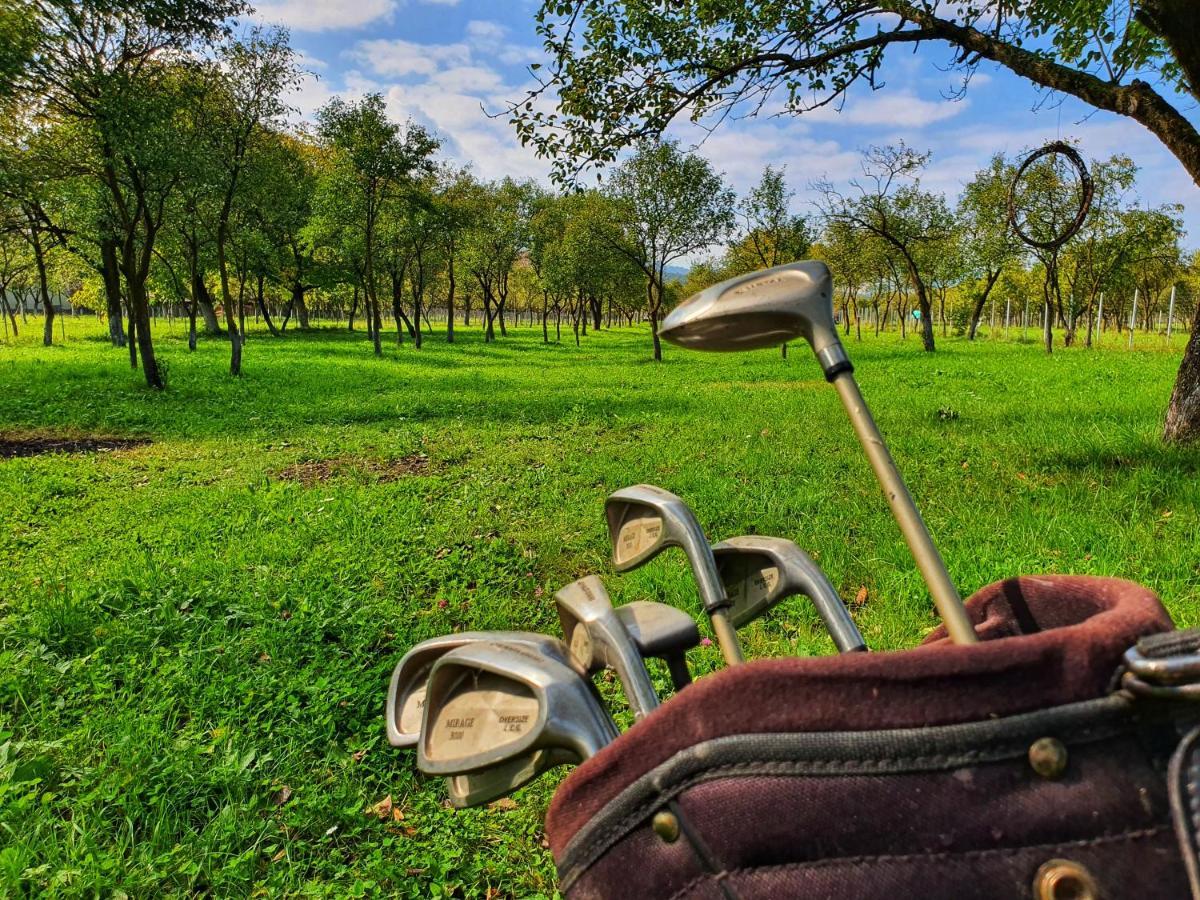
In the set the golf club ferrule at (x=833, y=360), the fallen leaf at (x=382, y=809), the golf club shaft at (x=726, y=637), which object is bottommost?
the fallen leaf at (x=382, y=809)

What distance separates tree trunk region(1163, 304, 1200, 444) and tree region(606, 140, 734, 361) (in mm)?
26364

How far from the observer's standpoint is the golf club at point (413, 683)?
158 cm

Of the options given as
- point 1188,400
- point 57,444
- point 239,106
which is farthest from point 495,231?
point 1188,400

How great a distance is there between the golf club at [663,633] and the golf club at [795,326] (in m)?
0.48

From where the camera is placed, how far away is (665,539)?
1.73 metres

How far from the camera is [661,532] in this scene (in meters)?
1.75

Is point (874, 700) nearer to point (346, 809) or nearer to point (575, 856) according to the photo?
point (575, 856)

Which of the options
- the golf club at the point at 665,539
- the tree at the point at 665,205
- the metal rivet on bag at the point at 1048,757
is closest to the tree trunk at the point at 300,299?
the tree at the point at 665,205

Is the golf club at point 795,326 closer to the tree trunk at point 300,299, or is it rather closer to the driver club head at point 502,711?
the driver club head at point 502,711

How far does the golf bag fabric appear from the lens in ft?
2.88

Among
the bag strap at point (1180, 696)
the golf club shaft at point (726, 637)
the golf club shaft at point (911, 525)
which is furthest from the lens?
the golf club shaft at point (726, 637)

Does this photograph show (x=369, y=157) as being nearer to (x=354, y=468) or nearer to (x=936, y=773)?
(x=354, y=468)

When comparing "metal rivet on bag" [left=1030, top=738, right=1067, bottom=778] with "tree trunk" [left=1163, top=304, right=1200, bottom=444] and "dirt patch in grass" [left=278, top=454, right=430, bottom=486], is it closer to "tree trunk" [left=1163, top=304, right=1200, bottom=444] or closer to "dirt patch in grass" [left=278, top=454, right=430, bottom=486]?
"tree trunk" [left=1163, top=304, right=1200, bottom=444]

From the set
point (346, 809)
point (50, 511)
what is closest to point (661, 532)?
point (346, 809)
